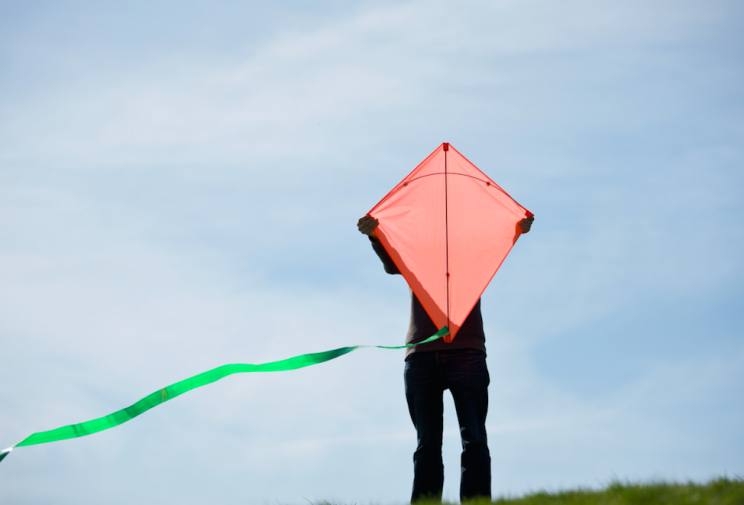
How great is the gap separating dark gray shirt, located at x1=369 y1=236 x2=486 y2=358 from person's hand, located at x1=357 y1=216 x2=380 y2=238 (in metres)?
0.62

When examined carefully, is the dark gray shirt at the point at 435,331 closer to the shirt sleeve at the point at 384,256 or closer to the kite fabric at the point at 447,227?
the kite fabric at the point at 447,227

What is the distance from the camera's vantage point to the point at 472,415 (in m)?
4.57

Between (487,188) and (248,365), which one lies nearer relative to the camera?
(248,365)

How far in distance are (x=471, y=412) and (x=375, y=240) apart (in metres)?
1.62

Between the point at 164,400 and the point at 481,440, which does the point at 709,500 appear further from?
the point at 164,400

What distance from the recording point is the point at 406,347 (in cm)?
488

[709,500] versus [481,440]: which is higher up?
[481,440]

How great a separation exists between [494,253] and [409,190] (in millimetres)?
940

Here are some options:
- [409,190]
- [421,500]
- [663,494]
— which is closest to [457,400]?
[421,500]

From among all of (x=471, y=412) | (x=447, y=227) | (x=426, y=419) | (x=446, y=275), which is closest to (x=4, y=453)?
(x=426, y=419)

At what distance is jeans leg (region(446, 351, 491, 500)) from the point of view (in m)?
4.47

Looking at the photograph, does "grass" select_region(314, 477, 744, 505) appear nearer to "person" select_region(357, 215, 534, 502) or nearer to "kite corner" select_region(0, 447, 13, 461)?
Answer: "person" select_region(357, 215, 534, 502)

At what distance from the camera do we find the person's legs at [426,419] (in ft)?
15.2

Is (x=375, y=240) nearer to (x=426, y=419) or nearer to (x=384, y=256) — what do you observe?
(x=384, y=256)
